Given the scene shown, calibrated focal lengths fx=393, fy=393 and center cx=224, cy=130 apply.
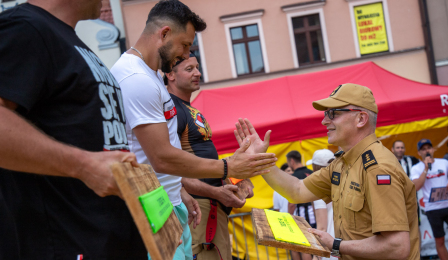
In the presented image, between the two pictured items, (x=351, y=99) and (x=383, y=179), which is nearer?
(x=383, y=179)

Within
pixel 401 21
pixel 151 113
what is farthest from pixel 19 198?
pixel 401 21

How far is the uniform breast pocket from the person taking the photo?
7.80 ft

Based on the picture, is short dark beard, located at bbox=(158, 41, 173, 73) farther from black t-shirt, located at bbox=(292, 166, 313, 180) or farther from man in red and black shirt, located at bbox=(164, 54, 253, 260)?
black t-shirt, located at bbox=(292, 166, 313, 180)

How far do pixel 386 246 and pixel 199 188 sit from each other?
57.3 inches

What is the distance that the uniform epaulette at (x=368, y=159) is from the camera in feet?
7.74

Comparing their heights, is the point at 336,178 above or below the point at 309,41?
below

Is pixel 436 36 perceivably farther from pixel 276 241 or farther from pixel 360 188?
pixel 276 241

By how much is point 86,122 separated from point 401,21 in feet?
51.4

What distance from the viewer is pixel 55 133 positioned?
1.18 m

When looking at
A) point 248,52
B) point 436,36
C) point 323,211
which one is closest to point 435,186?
point 323,211

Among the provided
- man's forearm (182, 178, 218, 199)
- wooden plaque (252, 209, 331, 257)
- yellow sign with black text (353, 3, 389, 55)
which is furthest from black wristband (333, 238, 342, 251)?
yellow sign with black text (353, 3, 389, 55)

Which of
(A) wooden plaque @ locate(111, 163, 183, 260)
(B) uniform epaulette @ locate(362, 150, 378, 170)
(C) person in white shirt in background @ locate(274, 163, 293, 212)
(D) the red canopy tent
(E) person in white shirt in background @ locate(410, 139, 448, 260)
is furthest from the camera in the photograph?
(D) the red canopy tent

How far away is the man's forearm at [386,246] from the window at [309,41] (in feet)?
43.9

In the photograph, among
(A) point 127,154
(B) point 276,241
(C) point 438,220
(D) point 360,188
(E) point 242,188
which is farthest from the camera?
Result: (C) point 438,220
